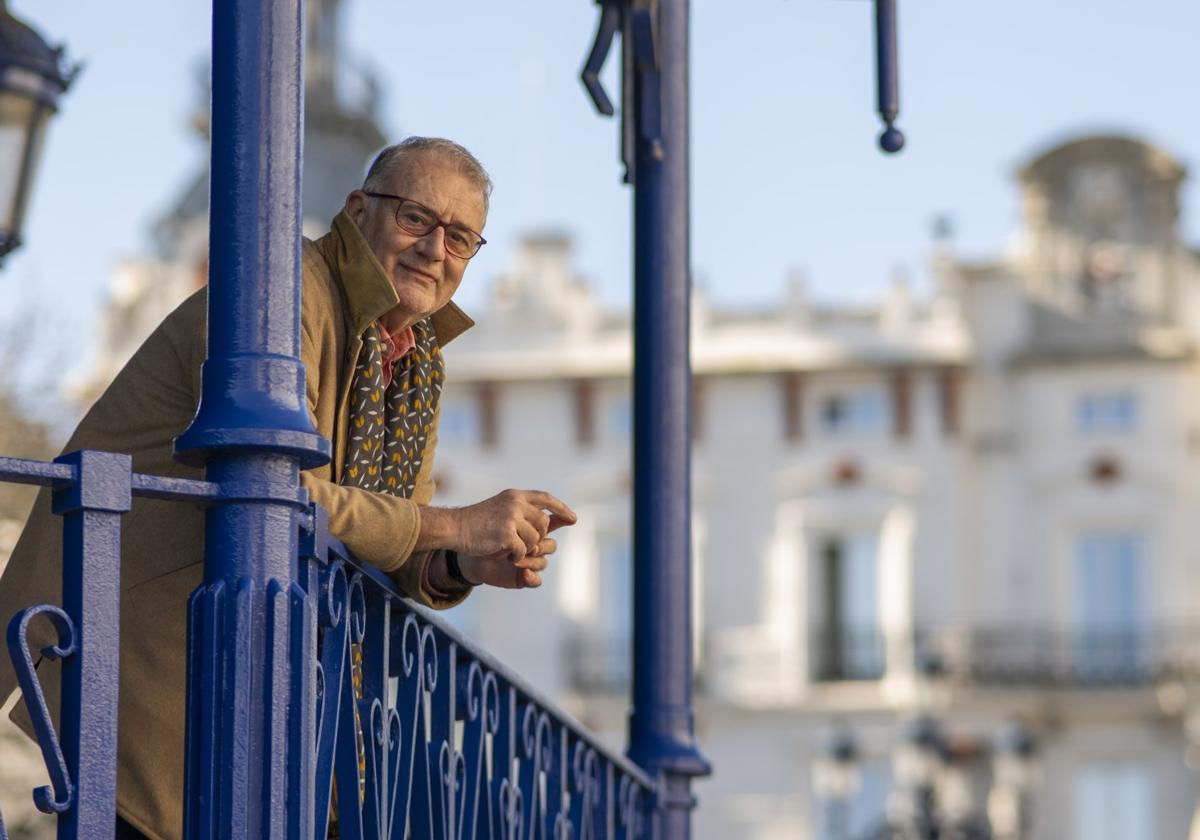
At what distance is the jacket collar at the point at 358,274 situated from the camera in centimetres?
340

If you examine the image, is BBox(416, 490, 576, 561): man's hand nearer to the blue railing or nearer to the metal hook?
the blue railing

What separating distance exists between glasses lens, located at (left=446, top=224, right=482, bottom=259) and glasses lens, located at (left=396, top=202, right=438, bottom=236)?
3cm

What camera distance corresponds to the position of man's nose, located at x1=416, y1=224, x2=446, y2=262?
3.50 meters

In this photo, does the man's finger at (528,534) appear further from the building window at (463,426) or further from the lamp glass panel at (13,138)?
the building window at (463,426)

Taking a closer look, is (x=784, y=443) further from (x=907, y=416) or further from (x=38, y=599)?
(x=38, y=599)

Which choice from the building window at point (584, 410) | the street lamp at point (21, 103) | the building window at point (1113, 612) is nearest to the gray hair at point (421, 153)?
the street lamp at point (21, 103)


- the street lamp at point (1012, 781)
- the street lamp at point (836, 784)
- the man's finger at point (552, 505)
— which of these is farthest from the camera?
the street lamp at point (1012, 781)

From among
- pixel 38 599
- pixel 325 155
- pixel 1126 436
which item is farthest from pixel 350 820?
pixel 325 155

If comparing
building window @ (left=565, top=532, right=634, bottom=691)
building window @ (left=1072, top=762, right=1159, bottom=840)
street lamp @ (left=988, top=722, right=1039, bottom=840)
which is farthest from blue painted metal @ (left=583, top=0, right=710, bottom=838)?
building window @ (left=565, top=532, right=634, bottom=691)

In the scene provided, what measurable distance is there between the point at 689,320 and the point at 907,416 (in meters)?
24.7

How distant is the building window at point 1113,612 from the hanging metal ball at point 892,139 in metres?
24.8

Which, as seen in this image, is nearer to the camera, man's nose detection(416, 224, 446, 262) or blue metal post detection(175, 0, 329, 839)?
blue metal post detection(175, 0, 329, 839)

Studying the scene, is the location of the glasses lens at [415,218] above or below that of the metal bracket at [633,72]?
below

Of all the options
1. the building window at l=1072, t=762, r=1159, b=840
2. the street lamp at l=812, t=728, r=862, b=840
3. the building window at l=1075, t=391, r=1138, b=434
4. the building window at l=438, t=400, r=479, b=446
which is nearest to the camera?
the street lamp at l=812, t=728, r=862, b=840
